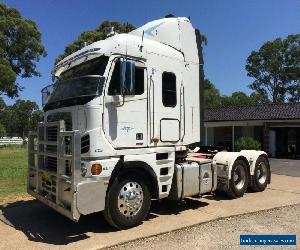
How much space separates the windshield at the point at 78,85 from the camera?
7.17 m

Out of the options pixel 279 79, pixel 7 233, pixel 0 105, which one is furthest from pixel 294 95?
pixel 7 233

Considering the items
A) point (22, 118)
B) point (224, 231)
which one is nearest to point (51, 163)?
point (224, 231)

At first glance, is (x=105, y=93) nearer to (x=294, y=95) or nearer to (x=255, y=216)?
(x=255, y=216)

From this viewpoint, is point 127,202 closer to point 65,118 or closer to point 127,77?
point 65,118

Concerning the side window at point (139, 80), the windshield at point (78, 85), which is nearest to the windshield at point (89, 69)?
the windshield at point (78, 85)

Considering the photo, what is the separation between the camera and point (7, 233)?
7.42 meters

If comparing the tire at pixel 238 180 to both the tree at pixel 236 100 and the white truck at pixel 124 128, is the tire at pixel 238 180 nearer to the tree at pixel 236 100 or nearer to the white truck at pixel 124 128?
the white truck at pixel 124 128

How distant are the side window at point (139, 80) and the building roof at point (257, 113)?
23.1 metres

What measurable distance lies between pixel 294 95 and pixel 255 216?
58.3 meters

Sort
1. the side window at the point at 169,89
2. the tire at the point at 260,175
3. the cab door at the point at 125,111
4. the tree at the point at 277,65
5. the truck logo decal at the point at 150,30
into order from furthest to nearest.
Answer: the tree at the point at 277,65 < the tire at the point at 260,175 < the truck logo decal at the point at 150,30 < the side window at the point at 169,89 < the cab door at the point at 125,111

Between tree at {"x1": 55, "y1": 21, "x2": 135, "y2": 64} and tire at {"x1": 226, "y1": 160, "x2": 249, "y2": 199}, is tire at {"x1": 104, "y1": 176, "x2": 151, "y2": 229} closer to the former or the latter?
tire at {"x1": 226, "y1": 160, "x2": 249, "y2": 199}

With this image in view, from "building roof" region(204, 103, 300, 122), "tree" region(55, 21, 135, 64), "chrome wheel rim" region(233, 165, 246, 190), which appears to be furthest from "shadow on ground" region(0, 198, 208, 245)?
"tree" region(55, 21, 135, 64)

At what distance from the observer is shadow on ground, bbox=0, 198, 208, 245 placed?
7.19 m

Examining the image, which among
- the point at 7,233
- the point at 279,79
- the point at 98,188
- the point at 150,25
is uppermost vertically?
the point at 279,79
